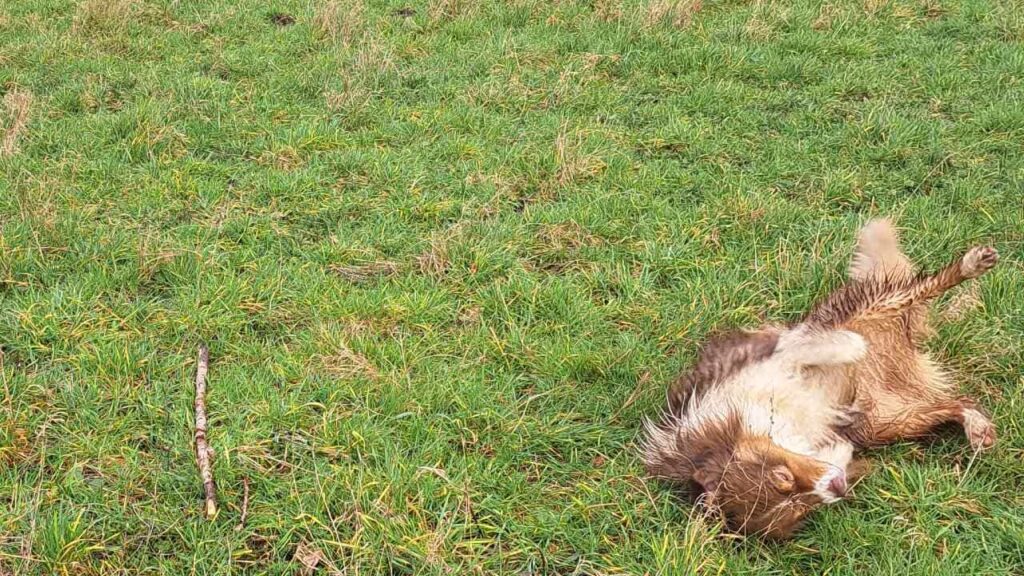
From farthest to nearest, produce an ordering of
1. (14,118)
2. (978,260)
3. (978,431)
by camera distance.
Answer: (14,118)
(978,260)
(978,431)

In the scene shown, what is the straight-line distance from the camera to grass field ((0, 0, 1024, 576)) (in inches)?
115

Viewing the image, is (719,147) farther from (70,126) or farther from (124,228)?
(70,126)

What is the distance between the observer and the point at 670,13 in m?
7.72

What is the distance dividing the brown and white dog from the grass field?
0.44 ft

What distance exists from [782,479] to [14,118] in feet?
19.1

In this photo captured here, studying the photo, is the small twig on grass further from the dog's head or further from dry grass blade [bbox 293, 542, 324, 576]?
the dog's head

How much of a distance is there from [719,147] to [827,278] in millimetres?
1814

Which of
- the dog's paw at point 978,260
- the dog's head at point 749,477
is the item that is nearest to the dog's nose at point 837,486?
the dog's head at point 749,477

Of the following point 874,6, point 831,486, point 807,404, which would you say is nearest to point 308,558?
point 831,486

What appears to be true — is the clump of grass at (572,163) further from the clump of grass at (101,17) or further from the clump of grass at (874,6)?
the clump of grass at (101,17)

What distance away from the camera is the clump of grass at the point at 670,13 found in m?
7.63

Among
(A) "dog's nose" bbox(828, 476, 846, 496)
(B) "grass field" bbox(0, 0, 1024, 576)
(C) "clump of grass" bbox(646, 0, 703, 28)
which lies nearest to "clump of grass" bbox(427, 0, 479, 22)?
(B) "grass field" bbox(0, 0, 1024, 576)

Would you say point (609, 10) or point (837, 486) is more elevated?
point (609, 10)

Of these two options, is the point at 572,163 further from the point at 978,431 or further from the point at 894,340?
the point at 978,431
